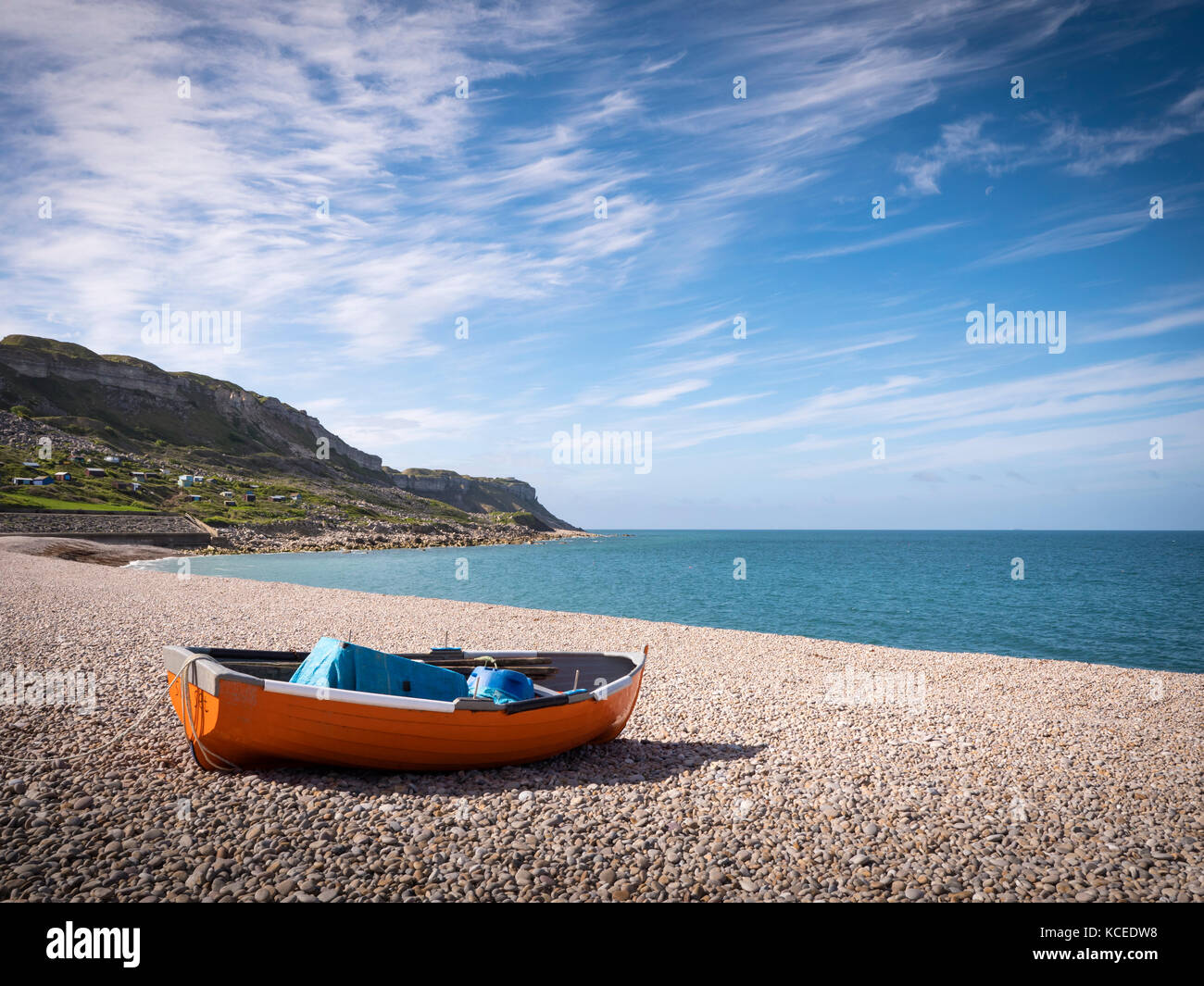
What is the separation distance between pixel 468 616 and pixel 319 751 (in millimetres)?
19041

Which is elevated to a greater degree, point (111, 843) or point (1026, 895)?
point (111, 843)

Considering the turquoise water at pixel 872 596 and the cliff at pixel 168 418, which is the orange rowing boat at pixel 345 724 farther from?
the cliff at pixel 168 418

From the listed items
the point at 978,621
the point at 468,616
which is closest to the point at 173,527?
the point at 468,616

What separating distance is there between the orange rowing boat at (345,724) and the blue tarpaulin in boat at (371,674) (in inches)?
11.8

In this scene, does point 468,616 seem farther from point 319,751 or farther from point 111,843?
point 111,843

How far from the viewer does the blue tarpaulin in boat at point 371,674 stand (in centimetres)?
855

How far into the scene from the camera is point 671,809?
300 inches

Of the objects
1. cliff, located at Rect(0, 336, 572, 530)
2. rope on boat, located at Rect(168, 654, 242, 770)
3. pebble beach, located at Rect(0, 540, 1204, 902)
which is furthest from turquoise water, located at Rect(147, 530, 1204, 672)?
cliff, located at Rect(0, 336, 572, 530)

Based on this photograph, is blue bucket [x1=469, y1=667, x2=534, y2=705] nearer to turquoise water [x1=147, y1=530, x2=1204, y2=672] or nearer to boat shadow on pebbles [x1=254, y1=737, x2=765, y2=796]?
boat shadow on pebbles [x1=254, y1=737, x2=765, y2=796]

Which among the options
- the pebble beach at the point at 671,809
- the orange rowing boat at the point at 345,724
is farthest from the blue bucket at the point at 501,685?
the pebble beach at the point at 671,809

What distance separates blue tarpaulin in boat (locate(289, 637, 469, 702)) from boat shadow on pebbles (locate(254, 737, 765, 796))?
107 centimetres

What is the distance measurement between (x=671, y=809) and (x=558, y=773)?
1964 mm

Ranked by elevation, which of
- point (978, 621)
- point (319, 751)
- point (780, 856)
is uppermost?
point (319, 751)
